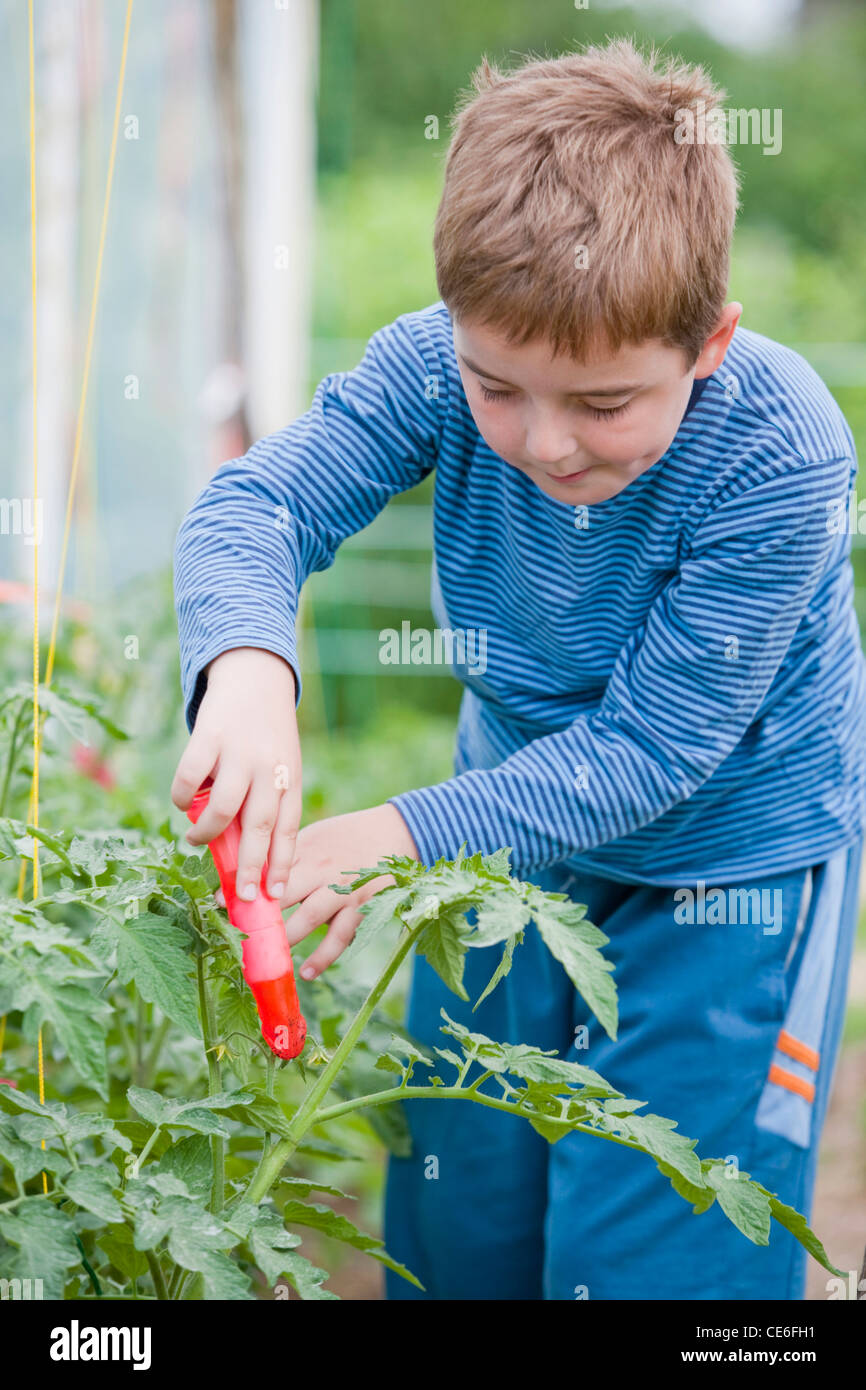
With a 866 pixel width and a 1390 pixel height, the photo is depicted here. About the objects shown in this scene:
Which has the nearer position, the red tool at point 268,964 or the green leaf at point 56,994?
the green leaf at point 56,994

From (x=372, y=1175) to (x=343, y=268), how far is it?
568cm

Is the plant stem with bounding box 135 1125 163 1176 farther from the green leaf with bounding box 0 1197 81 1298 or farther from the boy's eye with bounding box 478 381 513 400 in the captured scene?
the boy's eye with bounding box 478 381 513 400

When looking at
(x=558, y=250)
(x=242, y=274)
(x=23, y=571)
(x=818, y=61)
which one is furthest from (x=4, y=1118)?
(x=818, y=61)

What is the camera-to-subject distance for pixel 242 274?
153 inches

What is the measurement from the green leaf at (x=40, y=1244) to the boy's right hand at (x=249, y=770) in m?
0.22

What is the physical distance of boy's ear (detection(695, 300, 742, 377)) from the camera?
1.07m

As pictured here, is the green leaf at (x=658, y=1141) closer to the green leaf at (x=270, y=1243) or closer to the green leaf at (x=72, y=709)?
the green leaf at (x=270, y=1243)

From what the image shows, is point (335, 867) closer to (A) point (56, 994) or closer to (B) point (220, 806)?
(B) point (220, 806)

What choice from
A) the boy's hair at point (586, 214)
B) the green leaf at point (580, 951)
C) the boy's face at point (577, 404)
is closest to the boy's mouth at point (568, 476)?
the boy's face at point (577, 404)

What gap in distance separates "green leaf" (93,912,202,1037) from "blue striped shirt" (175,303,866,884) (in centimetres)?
23

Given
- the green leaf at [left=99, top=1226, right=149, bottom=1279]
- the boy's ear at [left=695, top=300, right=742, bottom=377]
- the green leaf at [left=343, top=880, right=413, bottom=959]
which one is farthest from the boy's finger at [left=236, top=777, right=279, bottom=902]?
the boy's ear at [left=695, top=300, right=742, bottom=377]

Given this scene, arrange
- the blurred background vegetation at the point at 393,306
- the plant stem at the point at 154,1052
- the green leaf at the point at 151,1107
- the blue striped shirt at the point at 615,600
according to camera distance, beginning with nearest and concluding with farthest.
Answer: the green leaf at the point at 151,1107 → the blue striped shirt at the point at 615,600 → the plant stem at the point at 154,1052 → the blurred background vegetation at the point at 393,306

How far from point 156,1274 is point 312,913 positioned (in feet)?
0.82

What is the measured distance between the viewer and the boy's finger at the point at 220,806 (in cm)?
88
